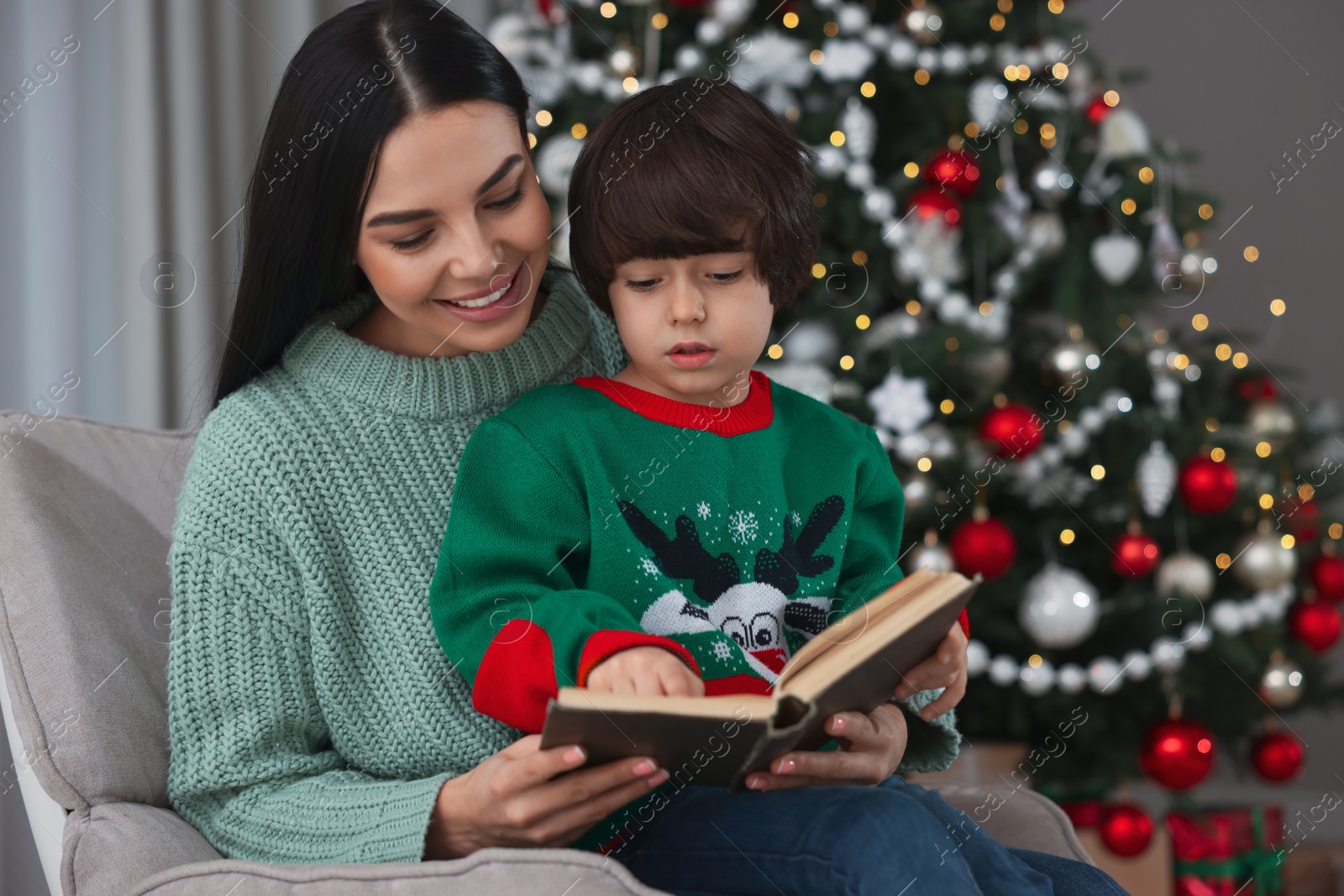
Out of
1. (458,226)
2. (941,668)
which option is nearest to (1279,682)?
(941,668)

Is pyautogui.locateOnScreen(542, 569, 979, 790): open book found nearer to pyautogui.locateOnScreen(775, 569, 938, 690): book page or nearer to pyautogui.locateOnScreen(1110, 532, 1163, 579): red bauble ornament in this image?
pyautogui.locateOnScreen(775, 569, 938, 690): book page

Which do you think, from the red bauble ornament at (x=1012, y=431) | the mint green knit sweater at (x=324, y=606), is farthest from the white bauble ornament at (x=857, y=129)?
the mint green knit sweater at (x=324, y=606)

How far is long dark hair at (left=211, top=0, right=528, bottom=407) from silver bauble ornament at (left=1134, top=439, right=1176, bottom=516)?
1517mm

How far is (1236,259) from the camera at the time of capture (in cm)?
311

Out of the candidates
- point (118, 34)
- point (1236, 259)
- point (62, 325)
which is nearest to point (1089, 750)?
point (1236, 259)

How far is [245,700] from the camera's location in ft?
3.47

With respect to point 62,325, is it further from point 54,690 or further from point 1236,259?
point 1236,259

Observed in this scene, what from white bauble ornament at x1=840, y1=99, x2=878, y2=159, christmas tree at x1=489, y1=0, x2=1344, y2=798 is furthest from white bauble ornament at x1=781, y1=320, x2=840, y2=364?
white bauble ornament at x1=840, y1=99, x2=878, y2=159

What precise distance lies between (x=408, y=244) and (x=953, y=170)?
141 centimetres

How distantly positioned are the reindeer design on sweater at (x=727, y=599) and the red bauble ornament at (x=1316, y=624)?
1.65 m

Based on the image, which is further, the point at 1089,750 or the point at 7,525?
the point at 1089,750

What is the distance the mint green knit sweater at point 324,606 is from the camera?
104 centimetres

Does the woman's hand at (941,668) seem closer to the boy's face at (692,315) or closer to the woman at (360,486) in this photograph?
the woman at (360,486)

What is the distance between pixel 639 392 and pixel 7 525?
0.64 metres
